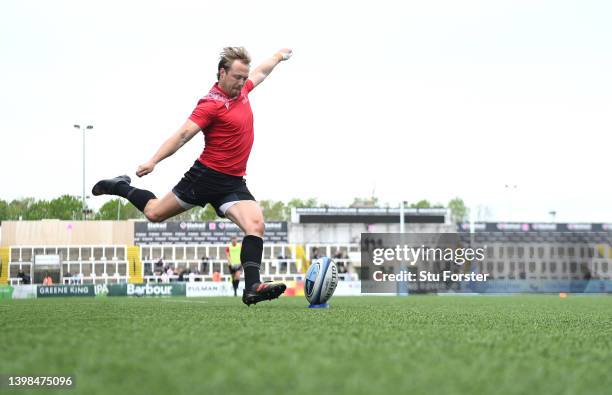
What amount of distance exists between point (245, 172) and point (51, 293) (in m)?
24.3

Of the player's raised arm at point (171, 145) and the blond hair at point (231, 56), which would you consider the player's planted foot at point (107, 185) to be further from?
the blond hair at point (231, 56)

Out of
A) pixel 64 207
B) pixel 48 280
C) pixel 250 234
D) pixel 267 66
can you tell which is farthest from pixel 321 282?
pixel 64 207

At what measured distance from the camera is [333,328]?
189 inches

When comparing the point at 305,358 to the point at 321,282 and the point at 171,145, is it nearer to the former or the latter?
the point at 171,145

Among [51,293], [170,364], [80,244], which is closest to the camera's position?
[170,364]

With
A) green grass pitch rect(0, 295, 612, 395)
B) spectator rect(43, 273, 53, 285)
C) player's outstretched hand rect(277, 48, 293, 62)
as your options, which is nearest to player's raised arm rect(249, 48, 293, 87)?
player's outstretched hand rect(277, 48, 293, 62)

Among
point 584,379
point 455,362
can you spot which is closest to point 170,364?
point 455,362

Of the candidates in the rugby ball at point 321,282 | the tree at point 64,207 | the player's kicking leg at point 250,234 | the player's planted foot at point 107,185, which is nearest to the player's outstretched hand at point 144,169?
the player's kicking leg at point 250,234

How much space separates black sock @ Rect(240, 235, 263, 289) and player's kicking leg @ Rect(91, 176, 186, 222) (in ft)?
2.14

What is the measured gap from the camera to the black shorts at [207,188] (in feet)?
24.7

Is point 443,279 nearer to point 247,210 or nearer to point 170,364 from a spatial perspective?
point 247,210

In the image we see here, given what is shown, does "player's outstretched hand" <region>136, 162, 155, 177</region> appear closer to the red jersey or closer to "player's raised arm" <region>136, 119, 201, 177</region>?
"player's raised arm" <region>136, 119, 201, 177</region>

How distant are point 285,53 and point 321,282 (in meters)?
2.38

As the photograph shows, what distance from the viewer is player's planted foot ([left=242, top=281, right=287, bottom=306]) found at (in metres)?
7.19
